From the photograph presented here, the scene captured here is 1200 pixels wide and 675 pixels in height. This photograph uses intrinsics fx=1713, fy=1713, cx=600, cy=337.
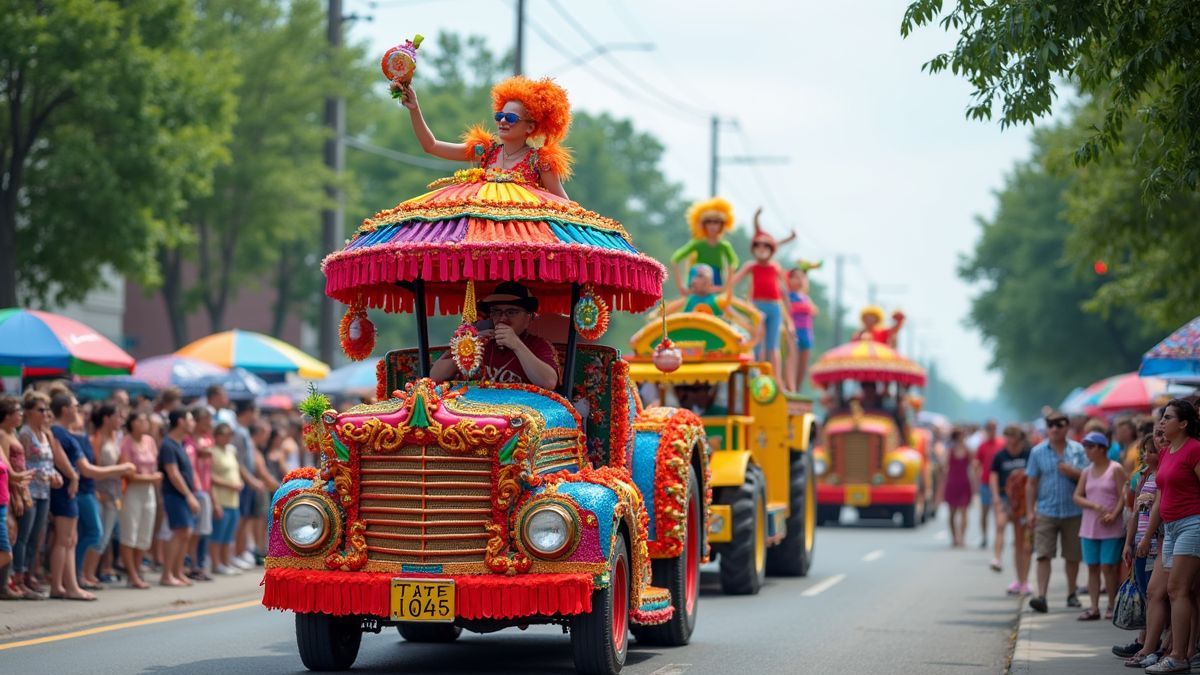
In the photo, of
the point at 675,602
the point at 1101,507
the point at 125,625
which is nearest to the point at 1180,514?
the point at 675,602

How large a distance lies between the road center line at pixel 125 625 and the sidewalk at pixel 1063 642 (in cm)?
603

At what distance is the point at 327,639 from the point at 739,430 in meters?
8.10

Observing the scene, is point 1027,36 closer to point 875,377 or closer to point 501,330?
point 501,330

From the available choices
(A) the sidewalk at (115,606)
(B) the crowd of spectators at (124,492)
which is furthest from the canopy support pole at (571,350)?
(B) the crowd of spectators at (124,492)

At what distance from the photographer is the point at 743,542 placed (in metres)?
17.0

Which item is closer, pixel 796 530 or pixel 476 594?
pixel 476 594

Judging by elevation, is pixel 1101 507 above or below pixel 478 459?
below

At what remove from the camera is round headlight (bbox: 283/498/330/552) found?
391 inches

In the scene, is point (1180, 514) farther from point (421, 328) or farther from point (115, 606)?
point (115, 606)

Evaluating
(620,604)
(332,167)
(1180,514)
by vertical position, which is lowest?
(620,604)

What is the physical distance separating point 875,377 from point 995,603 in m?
15.4

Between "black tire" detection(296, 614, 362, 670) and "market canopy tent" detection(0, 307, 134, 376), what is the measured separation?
844 centimetres

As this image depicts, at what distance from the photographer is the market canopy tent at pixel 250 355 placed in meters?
25.0

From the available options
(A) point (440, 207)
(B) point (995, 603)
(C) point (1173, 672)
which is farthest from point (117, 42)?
(C) point (1173, 672)
